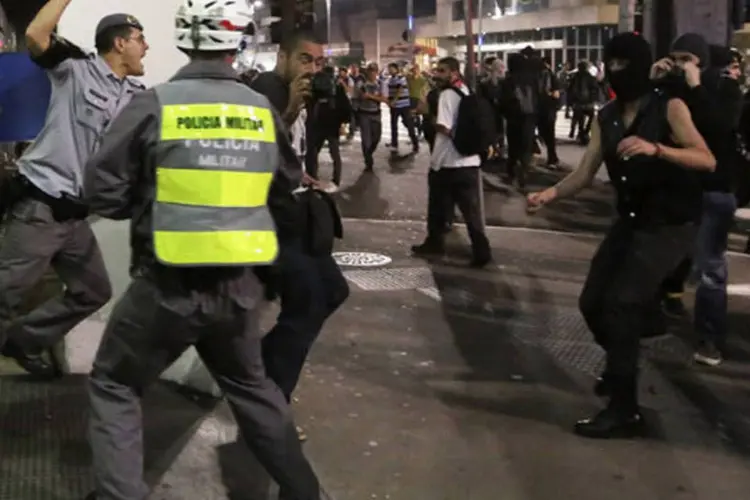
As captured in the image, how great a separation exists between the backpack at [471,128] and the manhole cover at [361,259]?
1240mm

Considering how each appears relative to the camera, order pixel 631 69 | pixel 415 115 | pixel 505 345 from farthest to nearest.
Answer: pixel 415 115 < pixel 505 345 < pixel 631 69

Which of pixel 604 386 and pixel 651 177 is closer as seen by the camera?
pixel 651 177

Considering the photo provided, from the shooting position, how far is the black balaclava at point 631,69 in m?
4.94

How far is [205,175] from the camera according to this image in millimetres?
3557

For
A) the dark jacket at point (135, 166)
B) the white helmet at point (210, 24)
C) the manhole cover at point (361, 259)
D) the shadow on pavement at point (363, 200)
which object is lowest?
the shadow on pavement at point (363, 200)

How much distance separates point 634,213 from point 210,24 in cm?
240

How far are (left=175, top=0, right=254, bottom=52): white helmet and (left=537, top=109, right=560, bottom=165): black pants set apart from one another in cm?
1361

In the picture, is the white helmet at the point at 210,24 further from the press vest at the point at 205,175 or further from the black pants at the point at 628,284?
the black pants at the point at 628,284

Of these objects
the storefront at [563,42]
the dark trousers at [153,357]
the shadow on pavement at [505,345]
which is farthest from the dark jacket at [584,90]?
the storefront at [563,42]

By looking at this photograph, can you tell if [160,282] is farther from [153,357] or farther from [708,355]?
[708,355]

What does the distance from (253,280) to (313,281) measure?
90 cm

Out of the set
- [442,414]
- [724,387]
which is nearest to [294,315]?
[442,414]

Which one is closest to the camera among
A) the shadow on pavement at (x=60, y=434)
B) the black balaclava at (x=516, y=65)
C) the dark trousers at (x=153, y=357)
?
the dark trousers at (x=153, y=357)

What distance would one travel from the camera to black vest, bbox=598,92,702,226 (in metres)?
4.95
